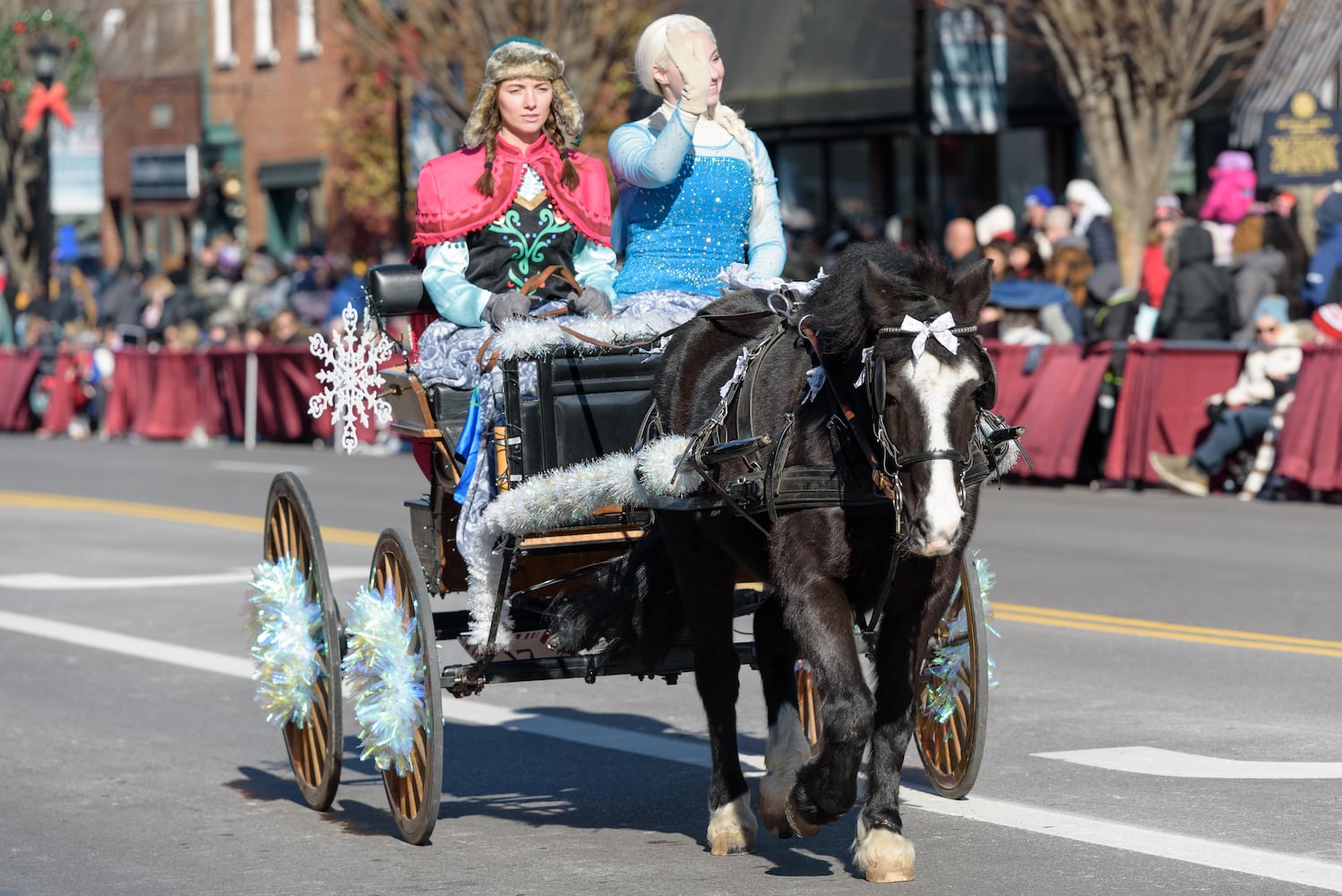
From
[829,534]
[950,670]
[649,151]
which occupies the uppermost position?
[649,151]

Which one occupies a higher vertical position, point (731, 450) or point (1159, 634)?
point (731, 450)

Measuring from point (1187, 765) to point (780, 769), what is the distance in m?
1.87

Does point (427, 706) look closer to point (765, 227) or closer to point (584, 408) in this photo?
point (584, 408)

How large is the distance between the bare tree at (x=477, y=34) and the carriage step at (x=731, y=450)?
19.2m

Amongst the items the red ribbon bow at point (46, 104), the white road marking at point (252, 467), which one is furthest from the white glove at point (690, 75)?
the red ribbon bow at point (46, 104)

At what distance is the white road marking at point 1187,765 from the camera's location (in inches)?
293

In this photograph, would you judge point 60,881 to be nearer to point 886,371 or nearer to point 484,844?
point 484,844

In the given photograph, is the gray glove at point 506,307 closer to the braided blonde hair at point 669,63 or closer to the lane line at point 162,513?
the braided blonde hair at point 669,63

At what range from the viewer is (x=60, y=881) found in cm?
658

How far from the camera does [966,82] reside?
27.6 meters

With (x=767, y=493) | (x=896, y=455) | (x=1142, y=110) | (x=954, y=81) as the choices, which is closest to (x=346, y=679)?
(x=767, y=493)

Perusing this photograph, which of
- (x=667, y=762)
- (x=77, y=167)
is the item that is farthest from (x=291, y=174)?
(x=667, y=762)

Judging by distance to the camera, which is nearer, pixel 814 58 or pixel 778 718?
pixel 778 718

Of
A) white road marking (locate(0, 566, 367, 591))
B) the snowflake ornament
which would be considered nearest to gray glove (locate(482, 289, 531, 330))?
the snowflake ornament
